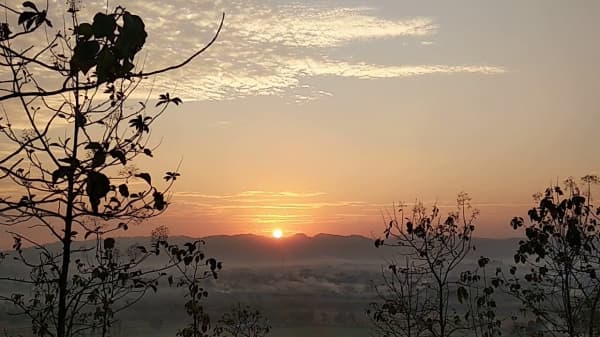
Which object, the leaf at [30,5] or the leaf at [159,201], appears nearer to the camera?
the leaf at [30,5]

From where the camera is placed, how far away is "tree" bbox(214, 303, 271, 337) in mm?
15289

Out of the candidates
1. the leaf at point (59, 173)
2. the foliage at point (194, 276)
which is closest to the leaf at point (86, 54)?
the leaf at point (59, 173)

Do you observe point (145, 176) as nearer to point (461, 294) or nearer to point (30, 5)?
point (30, 5)

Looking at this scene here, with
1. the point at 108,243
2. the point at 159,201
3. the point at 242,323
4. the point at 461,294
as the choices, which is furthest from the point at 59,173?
the point at 242,323

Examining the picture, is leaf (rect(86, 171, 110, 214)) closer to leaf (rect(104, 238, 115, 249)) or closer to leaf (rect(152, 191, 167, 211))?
leaf (rect(152, 191, 167, 211))

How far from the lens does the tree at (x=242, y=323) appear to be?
50.2ft

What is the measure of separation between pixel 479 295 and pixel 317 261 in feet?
213

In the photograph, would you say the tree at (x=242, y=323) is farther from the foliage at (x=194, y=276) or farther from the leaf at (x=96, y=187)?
the leaf at (x=96, y=187)

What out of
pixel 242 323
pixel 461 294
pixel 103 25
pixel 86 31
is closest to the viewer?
pixel 103 25

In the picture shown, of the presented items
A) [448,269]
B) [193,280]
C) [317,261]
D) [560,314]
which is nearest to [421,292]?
[448,269]

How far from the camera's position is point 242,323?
51.0ft

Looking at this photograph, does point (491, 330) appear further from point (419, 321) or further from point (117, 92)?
point (117, 92)

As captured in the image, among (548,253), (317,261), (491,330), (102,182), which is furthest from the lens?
(317,261)

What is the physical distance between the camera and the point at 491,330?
37.6ft
